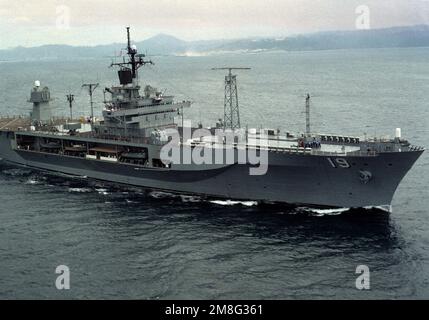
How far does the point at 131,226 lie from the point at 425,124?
45062 millimetres

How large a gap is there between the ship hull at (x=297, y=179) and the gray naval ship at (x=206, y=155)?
67 mm

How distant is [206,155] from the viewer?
129ft

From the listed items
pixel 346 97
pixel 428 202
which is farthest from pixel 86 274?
pixel 346 97

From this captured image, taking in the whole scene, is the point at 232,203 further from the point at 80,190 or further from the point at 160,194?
the point at 80,190

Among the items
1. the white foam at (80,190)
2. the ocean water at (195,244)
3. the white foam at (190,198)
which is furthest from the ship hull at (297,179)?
the white foam at (80,190)

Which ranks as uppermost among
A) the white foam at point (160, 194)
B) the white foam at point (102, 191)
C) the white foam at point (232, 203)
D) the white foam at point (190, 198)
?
the white foam at point (102, 191)

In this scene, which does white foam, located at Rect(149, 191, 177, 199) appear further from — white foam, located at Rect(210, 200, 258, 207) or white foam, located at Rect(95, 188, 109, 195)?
white foam, located at Rect(210, 200, 258, 207)

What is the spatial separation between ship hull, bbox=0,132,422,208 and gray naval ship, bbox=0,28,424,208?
2.6 inches

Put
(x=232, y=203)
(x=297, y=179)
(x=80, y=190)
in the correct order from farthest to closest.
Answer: (x=80, y=190) < (x=232, y=203) < (x=297, y=179)

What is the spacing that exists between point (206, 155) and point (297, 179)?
6975 mm

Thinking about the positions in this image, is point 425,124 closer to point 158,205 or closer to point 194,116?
point 194,116

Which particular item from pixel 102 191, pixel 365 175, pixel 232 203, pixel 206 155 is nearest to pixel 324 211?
pixel 365 175

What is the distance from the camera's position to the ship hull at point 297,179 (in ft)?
114

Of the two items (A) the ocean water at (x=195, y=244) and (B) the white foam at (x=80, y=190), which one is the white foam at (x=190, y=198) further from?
(B) the white foam at (x=80, y=190)
